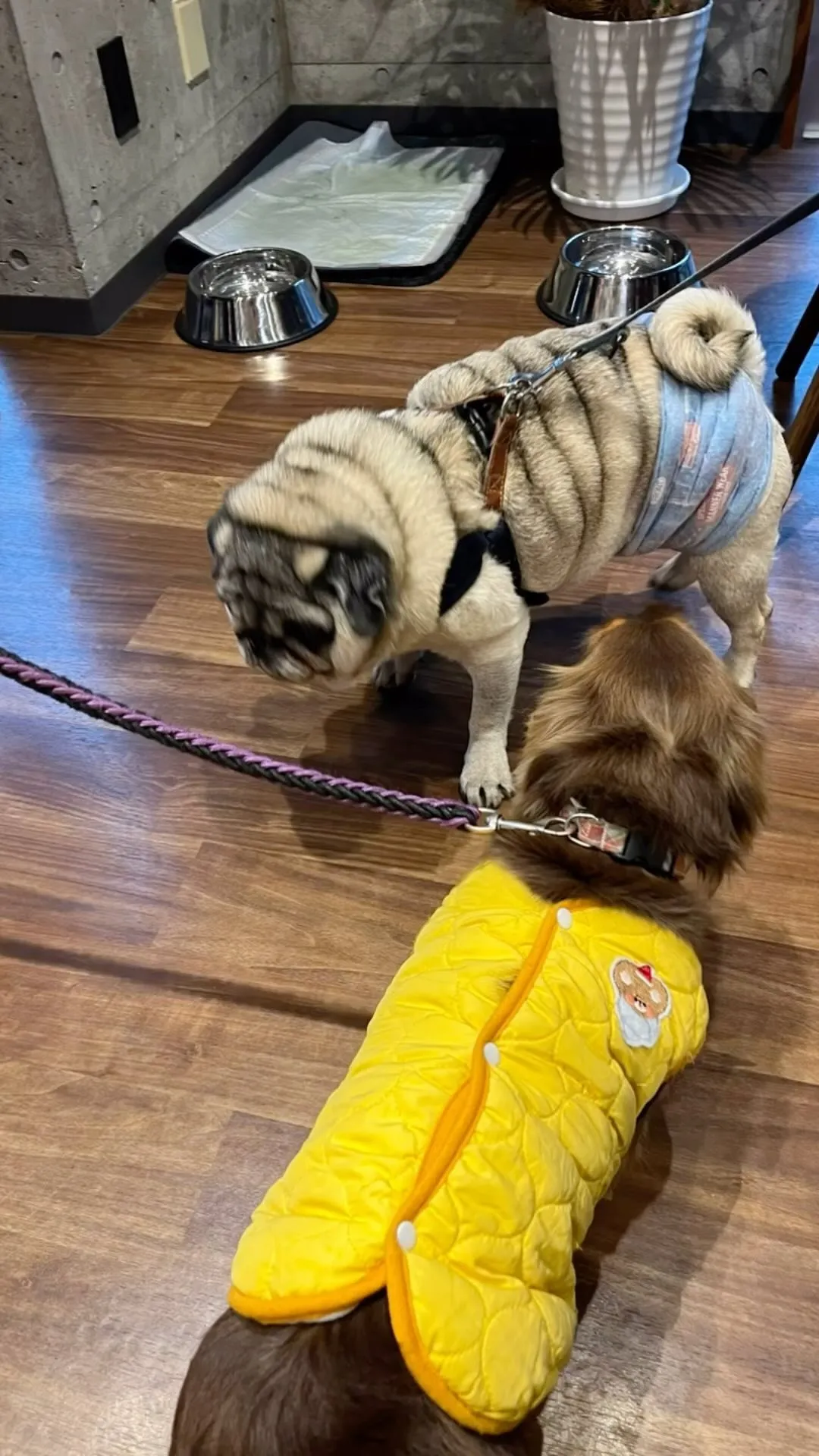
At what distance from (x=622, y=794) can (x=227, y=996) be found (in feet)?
2.23

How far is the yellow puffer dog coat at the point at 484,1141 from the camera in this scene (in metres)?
0.76

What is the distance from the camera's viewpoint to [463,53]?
3215 millimetres

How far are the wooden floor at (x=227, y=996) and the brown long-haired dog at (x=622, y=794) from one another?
0.77 feet

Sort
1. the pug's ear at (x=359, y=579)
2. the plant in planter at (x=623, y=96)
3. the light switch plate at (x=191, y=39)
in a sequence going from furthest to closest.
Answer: the light switch plate at (x=191, y=39)
the plant in planter at (x=623, y=96)
the pug's ear at (x=359, y=579)

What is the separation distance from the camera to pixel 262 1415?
734mm

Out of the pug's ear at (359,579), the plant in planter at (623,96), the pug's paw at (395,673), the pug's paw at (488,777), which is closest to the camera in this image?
the pug's ear at (359,579)

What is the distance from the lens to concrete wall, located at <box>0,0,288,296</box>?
7.74ft

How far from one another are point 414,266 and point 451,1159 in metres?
2.49

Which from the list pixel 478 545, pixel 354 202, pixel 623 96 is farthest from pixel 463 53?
pixel 478 545

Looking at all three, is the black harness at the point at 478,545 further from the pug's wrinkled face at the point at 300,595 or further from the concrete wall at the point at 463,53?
the concrete wall at the point at 463,53

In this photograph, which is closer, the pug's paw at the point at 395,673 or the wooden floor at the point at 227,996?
the wooden floor at the point at 227,996

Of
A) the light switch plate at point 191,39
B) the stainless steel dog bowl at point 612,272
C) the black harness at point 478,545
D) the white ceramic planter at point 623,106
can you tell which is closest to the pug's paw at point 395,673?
the black harness at point 478,545

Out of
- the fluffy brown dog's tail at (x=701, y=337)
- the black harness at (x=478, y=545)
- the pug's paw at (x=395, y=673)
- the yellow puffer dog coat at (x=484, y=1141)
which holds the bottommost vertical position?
the pug's paw at (x=395, y=673)

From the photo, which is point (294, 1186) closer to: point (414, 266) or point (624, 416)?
point (624, 416)
